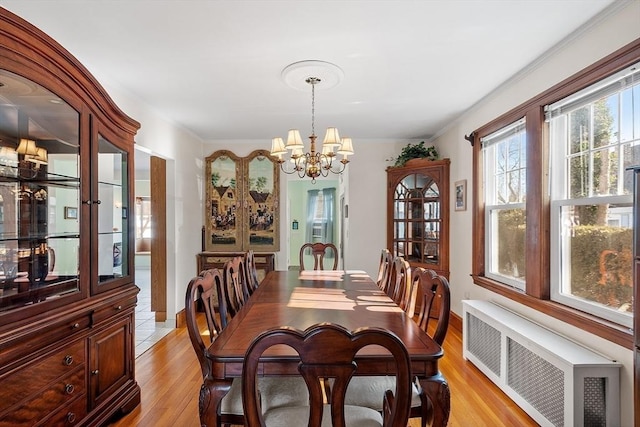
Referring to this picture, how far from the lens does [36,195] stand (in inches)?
75.8

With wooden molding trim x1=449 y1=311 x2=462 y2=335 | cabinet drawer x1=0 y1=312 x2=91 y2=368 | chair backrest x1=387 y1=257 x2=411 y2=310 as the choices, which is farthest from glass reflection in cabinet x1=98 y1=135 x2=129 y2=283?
wooden molding trim x1=449 y1=311 x2=462 y2=335

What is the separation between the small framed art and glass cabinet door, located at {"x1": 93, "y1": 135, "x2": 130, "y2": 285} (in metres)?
3.51

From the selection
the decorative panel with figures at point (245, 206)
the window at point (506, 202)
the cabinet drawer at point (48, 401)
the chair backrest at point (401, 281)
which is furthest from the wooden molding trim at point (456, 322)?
the cabinet drawer at point (48, 401)

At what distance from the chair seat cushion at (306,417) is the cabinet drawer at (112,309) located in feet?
4.18

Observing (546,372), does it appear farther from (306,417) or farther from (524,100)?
(524,100)

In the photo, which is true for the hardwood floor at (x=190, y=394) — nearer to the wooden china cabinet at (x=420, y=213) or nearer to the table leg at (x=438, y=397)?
the table leg at (x=438, y=397)

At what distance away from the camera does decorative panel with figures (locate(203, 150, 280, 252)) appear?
5469mm

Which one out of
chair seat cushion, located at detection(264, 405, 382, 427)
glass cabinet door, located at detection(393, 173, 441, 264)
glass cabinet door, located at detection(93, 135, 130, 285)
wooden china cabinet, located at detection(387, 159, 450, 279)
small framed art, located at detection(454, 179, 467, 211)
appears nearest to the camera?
chair seat cushion, located at detection(264, 405, 382, 427)

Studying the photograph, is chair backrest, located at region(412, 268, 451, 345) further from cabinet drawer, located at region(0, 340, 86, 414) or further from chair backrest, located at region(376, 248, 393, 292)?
cabinet drawer, located at region(0, 340, 86, 414)

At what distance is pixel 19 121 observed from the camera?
1785 millimetres

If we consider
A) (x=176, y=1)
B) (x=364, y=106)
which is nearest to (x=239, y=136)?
(x=364, y=106)

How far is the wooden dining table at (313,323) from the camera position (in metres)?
1.48

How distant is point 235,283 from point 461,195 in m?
→ 2.96

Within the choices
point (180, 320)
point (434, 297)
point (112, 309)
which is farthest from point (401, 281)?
point (180, 320)
